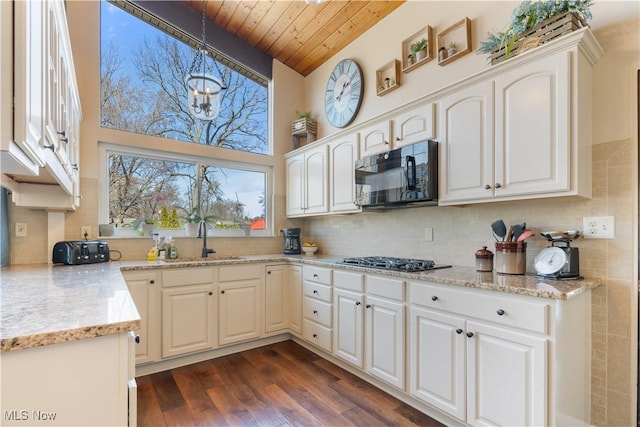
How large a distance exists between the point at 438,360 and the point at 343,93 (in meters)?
2.80

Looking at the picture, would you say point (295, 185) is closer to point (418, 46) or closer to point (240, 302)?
point (240, 302)

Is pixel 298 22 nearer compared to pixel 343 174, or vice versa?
pixel 343 174

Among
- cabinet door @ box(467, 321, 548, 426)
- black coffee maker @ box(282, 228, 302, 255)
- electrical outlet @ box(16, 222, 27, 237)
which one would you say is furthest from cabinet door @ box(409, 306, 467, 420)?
electrical outlet @ box(16, 222, 27, 237)

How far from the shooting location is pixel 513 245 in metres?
1.88

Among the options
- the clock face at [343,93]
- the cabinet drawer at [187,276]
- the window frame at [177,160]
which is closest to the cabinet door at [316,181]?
the clock face at [343,93]

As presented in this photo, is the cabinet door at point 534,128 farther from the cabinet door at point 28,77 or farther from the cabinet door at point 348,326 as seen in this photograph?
the cabinet door at point 28,77

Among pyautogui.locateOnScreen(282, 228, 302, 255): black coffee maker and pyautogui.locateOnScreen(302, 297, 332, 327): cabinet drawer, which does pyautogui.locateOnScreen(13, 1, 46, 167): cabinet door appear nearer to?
pyautogui.locateOnScreen(302, 297, 332, 327): cabinet drawer

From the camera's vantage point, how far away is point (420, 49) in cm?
271

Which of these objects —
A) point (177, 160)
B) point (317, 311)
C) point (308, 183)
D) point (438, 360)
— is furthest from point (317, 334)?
point (177, 160)

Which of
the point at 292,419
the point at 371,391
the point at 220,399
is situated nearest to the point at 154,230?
the point at 220,399

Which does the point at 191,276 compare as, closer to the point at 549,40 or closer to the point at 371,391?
the point at 371,391

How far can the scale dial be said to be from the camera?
172 cm

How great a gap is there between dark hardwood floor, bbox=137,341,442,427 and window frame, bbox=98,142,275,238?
1406 millimetres

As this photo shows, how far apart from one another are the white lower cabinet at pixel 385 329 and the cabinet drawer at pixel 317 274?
1.57 ft
